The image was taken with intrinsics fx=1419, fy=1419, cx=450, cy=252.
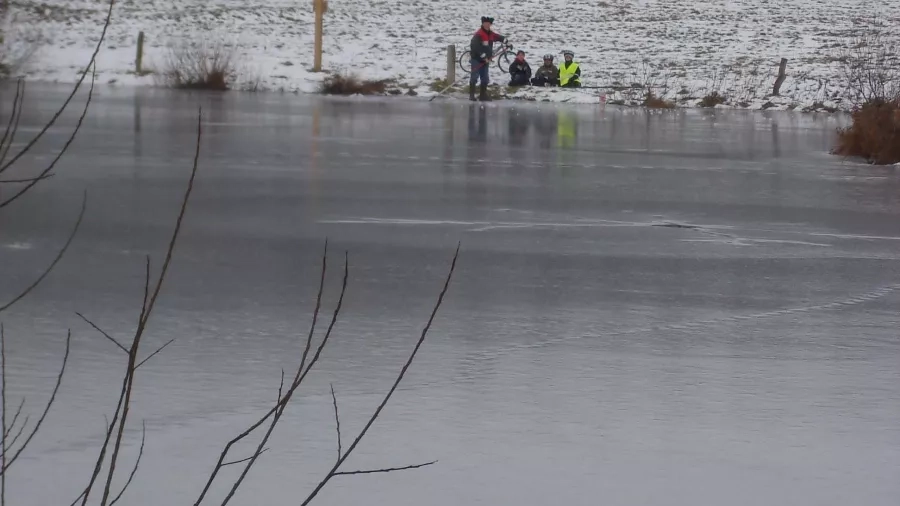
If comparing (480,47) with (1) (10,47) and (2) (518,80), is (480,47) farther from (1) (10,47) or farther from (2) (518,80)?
(1) (10,47)

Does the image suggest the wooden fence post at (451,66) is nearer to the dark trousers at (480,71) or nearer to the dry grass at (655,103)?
the dark trousers at (480,71)

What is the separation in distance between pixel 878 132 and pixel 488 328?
10686 mm

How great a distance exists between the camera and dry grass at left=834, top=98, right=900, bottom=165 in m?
15.2

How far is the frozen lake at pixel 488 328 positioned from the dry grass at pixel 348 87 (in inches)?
727

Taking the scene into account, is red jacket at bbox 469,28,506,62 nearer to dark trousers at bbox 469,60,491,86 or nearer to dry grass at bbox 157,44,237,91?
dark trousers at bbox 469,60,491,86

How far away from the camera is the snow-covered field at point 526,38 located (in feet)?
115

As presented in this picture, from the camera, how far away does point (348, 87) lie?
103 ft

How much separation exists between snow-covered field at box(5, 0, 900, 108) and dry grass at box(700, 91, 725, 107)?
41 cm

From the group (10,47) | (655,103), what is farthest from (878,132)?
(655,103)

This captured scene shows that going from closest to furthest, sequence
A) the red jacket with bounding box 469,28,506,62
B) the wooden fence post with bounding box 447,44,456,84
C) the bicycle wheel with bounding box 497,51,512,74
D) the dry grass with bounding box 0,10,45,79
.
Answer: the dry grass with bounding box 0,10,45,79
the red jacket with bounding box 469,28,506,62
the wooden fence post with bounding box 447,44,456,84
the bicycle wheel with bounding box 497,51,512,74

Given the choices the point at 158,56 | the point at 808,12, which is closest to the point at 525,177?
the point at 158,56

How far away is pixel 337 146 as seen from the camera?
14914 mm

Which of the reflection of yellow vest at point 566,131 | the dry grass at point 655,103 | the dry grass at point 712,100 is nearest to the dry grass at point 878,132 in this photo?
the reflection of yellow vest at point 566,131

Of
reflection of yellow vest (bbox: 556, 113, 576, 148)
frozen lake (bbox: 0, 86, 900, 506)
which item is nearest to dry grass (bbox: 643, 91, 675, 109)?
reflection of yellow vest (bbox: 556, 113, 576, 148)
